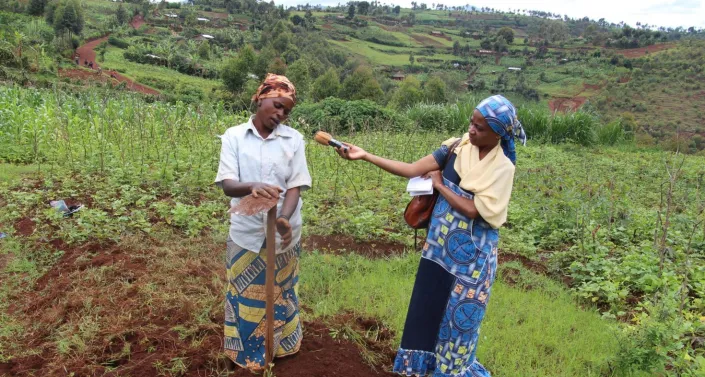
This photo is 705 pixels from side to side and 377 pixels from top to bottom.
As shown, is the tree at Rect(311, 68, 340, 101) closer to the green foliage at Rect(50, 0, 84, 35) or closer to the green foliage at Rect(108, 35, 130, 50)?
the green foliage at Rect(50, 0, 84, 35)

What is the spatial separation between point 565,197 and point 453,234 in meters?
3.96

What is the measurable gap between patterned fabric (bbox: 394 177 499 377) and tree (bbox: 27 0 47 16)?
5361 centimetres

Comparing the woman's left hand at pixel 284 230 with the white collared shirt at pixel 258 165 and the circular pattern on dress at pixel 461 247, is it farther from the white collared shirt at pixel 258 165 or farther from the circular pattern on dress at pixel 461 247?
the circular pattern on dress at pixel 461 247

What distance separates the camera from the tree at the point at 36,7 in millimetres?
44031

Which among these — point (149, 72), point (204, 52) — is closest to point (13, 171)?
point (149, 72)

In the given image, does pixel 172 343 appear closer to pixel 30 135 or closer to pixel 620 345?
pixel 620 345

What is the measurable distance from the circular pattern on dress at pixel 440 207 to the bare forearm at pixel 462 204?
0.08 m

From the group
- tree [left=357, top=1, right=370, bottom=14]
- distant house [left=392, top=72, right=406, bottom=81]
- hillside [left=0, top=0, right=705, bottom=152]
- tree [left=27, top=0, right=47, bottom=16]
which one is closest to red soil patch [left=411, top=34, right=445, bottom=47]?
hillside [left=0, top=0, right=705, bottom=152]

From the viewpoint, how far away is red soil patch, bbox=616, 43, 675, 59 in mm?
41688

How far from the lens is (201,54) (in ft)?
138

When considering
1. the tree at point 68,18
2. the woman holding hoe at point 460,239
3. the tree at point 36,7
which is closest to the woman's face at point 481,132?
the woman holding hoe at point 460,239

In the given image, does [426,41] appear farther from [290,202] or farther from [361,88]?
[290,202]

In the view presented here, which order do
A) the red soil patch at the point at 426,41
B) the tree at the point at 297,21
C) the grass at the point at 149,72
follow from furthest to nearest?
the red soil patch at the point at 426,41, the tree at the point at 297,21, the grass at the point at 149,72

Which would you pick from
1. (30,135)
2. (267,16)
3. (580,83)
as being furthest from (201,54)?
(30,135)
